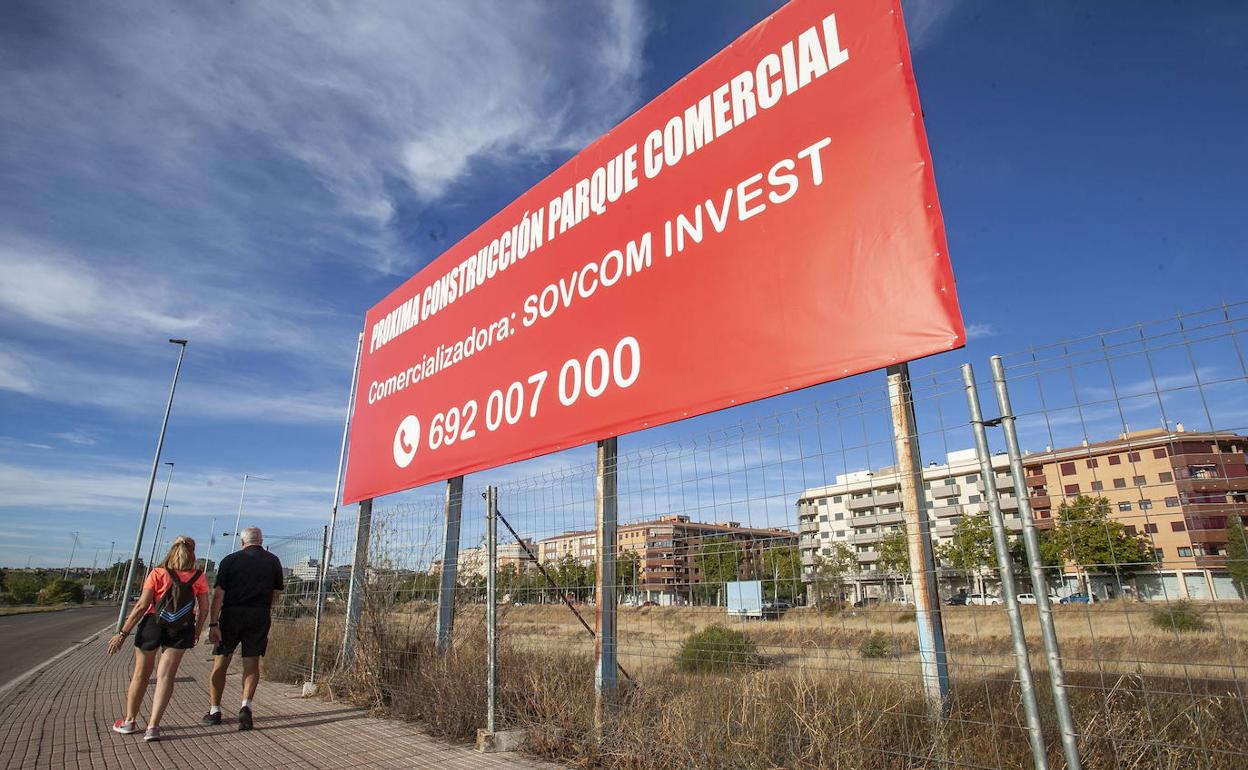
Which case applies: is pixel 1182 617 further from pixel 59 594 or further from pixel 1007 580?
pixel 59 594

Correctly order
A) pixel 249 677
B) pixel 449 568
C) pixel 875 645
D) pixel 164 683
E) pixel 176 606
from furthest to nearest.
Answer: pixel 449 568 → pixel 249 677 → pixel 176 606 → pixel 164 683 → pixel 875 645

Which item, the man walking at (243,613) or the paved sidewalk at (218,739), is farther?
the man walking at (243,613)

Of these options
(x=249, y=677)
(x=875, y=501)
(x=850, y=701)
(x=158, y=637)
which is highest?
(x=875, y=501)

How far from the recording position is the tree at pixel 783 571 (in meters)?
3.52

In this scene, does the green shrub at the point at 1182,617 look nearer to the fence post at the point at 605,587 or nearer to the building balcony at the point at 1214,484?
the building balcony at the point at 1214,484

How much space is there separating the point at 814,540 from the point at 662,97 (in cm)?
443

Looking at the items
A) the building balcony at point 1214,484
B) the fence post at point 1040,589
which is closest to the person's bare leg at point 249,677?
the fence post at point 1040,589

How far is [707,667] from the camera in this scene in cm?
462

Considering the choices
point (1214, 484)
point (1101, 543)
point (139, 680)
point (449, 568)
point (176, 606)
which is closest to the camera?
point (1214, 484)

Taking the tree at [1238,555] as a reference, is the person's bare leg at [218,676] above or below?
below

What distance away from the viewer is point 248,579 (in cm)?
600

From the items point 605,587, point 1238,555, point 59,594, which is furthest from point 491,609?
point 59,594

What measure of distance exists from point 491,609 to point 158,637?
2.91 metres

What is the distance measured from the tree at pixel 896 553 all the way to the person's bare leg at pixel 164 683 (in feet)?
17.9
